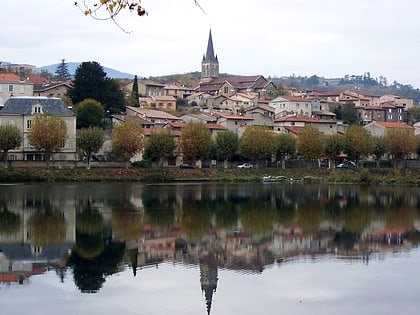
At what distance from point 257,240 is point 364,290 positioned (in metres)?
8.43

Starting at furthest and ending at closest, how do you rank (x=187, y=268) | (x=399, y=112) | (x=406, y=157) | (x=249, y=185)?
1. (x=399, y=112)
2. (x=406, y=157)
3. (x=249, y=185)
4. (x=187, y=268)

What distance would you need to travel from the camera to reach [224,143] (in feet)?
197

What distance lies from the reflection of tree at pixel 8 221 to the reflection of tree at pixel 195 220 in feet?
19.7

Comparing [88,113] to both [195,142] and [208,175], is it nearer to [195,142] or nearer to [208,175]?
[195,142]

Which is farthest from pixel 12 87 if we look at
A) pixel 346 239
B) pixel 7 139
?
pixel 346 239

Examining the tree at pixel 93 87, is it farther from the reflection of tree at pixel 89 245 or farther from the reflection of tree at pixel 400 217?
the reflection of tree at pixel 89 245

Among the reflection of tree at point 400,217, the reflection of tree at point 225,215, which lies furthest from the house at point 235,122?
the reflection of tree at point 400,217

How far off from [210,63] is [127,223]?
88805 millimetres

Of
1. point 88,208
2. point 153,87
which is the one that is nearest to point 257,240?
point 88,208

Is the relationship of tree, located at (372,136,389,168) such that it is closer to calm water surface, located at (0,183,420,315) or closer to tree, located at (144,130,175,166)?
tree, located at (144,130,175,166)

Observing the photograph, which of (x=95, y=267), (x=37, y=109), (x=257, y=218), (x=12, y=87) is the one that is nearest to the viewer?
(x=95, y=267)

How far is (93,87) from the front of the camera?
65.5 metres

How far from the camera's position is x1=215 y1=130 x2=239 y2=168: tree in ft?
197

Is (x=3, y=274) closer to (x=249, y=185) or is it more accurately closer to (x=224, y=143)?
(x=249, y=185)
